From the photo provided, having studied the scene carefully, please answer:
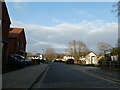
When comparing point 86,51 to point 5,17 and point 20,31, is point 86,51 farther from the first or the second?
point 5,17

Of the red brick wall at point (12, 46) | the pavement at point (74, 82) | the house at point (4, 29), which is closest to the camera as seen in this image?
the pavement at point (74, 82)

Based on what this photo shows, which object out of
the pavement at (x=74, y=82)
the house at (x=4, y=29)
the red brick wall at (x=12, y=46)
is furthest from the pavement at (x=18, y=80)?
the red brick wall at (x=12, y=46)

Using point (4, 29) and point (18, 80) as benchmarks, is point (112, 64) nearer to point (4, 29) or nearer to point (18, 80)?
point (18, 80)

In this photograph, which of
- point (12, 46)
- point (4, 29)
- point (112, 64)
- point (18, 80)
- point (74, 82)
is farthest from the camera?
point (12, 46)

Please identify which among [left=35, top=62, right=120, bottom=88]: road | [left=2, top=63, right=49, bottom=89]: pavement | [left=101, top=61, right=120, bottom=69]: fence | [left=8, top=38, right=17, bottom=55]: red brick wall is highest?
[left=8, top=38, right=17, bottom=55]: red brick wall

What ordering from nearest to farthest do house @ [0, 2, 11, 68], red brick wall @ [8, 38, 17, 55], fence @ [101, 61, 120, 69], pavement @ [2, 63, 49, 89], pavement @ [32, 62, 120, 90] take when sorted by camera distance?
pavement @ [2, 63, 49, 89], pavement @ [32, 62, 120, 90], fence @ [101, 61, 120, 69], house @ [0, 2, 11, 68], red brick wall @ [8, 38, 17, 55]

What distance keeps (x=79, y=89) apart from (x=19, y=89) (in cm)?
285

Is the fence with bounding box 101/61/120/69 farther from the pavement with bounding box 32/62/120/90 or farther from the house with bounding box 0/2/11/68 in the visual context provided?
the house with bounding box 0/2/11/68

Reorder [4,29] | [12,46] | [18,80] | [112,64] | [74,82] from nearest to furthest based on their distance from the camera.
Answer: [74,82] → [18,80] → [112,64] → [4,29] → [12,46]

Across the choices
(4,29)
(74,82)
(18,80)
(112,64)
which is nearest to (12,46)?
(4,29)

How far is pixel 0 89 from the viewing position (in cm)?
754

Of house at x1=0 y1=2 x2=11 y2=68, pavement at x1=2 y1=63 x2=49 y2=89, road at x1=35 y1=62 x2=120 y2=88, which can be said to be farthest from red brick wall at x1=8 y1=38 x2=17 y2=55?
road at x1=35 y1=62 x2=120 y2=88

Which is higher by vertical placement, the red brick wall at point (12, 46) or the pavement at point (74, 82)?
the red brick wall at point (12, 46)

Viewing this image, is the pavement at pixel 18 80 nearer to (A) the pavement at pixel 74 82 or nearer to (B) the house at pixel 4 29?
(A) the pavement at pixel 74 82
